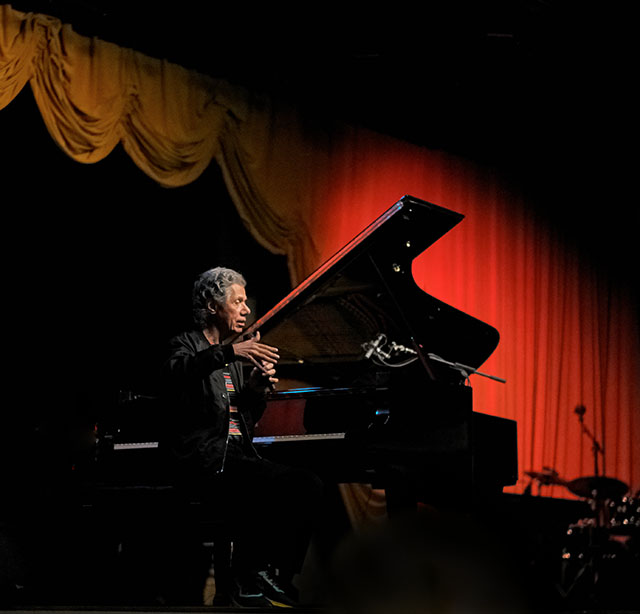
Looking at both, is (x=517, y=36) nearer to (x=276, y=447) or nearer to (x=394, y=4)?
(x=394, y=4)

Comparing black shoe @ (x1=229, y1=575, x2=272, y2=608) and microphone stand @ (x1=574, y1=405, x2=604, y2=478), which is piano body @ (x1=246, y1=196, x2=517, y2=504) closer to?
black shoe @ (x1=229, y1=575, x2=272, y2=608)

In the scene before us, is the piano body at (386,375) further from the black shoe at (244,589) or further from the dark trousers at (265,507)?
the black shoe at (244,589)

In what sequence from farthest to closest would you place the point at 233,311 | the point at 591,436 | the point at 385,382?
the point at 591,436 → the point at 385,382 → the point at 233,311

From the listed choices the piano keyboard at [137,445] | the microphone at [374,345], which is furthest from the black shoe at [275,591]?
the microphone at [374,345]

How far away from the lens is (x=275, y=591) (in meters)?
3.15

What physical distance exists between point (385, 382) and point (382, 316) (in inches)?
14.8

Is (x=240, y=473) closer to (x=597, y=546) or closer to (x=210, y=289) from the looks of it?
(x=210, y=289)

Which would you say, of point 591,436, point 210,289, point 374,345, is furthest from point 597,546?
point 210,289

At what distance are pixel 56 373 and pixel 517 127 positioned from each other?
12.2ft

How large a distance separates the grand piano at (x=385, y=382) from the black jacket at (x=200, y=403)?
0.26 meters

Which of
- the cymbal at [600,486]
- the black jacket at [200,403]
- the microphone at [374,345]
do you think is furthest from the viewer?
the cymbal at [600,486]

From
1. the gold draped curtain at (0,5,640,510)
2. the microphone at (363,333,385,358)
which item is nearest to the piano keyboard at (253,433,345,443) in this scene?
the microphone at (363,333,385,358)

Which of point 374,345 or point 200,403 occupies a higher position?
point 374,345

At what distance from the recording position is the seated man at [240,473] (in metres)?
3.19
